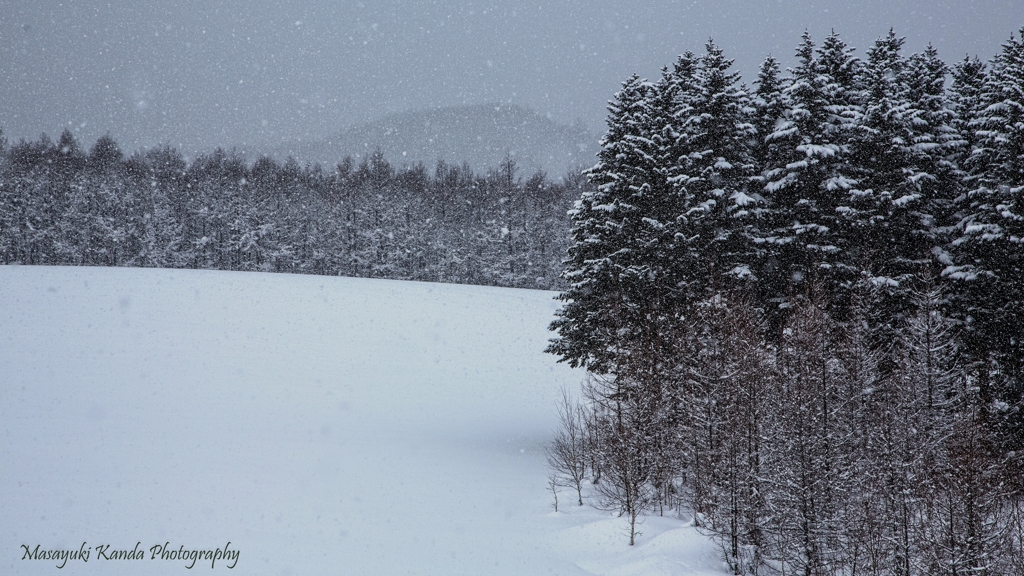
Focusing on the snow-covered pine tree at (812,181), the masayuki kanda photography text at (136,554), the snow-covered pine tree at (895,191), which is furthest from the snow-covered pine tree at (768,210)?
the masayuki kanda photography text at (136,554)

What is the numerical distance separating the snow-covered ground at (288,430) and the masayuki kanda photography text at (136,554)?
4.8 inches

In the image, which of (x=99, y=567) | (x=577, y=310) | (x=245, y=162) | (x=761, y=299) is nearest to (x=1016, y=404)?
(x=761, y=299)

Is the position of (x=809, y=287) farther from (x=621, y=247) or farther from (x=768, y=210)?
(x=621, y=247)

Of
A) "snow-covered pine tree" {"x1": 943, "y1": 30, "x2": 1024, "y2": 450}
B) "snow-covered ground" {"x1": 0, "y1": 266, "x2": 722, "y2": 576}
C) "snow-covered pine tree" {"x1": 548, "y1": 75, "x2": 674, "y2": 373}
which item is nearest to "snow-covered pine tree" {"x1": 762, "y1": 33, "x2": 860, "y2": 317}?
"snow-covered pine tree" {"x1": 943, "y1": 30, "x2": 1024, "y2": 450}

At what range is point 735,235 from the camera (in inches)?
776

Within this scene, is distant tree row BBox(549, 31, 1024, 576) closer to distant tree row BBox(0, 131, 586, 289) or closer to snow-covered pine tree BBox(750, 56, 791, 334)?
snow-covered pine tree BBox(750, 56, 791, 334)

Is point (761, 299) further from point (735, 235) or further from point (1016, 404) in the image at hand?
point (1016, 404)

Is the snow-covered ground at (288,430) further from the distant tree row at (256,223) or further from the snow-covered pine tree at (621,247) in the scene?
the distant tree row at (256,223)

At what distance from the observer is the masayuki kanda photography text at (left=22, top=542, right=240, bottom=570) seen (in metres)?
10.6

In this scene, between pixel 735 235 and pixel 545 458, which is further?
pixel 545 458

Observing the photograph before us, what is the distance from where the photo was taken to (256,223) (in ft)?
198

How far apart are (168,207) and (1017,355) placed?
6679 centimetres

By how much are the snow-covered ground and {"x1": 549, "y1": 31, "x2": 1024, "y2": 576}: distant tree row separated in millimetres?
3434

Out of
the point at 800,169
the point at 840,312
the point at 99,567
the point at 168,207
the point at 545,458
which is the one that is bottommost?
the point at 545,458
